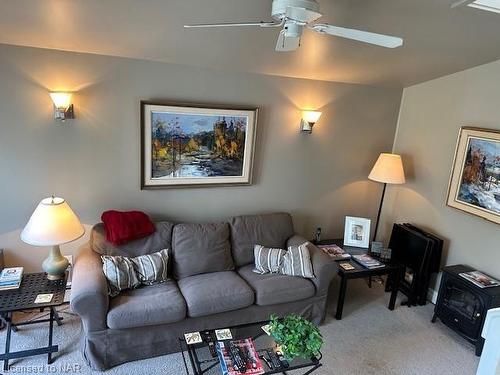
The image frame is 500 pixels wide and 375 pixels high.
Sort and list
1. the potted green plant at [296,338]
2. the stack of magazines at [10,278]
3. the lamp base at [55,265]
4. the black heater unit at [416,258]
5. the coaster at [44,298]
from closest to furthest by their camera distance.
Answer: the potted green plant at [296,338] < the coaster at [44,298] < the stack of magazines at [10,278] < the lamp base at [55,265] < the black heater unit at [416,258]

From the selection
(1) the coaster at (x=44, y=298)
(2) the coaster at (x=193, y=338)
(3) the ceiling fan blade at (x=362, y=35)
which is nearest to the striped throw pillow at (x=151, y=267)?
(1) the coaster at (x=44, y=298)

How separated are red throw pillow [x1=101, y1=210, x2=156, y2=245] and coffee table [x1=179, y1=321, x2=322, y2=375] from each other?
3.49 feet

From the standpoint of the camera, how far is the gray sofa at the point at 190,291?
2.58 meters

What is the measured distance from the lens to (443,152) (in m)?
3.78

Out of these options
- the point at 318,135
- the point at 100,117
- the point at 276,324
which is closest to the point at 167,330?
the point at 276,324

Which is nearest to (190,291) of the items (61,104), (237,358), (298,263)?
(237,358)

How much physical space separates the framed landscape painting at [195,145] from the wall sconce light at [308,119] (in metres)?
0.54

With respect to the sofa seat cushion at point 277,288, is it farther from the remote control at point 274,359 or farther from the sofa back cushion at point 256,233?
the remote control at point 274,359

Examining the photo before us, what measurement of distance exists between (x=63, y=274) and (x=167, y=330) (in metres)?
0.95

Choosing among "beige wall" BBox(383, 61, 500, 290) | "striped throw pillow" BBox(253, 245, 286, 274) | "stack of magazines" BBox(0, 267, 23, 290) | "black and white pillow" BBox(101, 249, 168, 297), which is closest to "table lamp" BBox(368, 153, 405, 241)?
"beige wall" BBox(383, 61, 500, 290)

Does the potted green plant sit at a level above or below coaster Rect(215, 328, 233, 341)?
above

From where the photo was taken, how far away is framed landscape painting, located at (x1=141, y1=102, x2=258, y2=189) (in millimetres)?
3275

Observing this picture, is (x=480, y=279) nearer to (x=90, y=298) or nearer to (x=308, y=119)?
(x=308, y=119)

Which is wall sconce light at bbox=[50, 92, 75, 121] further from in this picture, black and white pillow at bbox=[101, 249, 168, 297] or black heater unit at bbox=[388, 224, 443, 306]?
black heater unit at bbox=[388, 224, 443, 306]
